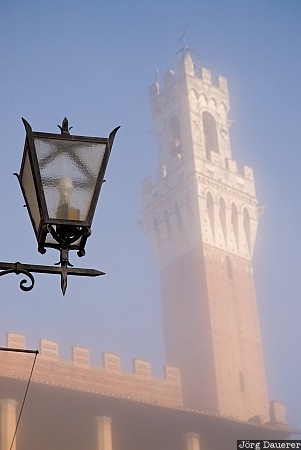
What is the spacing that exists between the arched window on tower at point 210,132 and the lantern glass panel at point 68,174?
102 ft

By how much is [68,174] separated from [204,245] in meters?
27.3

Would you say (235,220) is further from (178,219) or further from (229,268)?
(229,268)

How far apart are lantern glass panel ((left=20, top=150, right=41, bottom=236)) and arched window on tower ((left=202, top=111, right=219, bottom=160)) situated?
30902 millimetres

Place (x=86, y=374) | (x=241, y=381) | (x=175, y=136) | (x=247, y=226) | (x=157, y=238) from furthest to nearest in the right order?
(x=175, y=136), (x=247, y=226), (x=157, y=238), (x=241, y=381), (x=86, y=374)

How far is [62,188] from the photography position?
2744mm

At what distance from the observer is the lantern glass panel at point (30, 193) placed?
9.07ft

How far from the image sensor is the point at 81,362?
20828 millimetres

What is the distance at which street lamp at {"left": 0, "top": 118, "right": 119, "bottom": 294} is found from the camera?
2.73 metres

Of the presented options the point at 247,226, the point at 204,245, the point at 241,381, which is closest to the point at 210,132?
the point at 247,226

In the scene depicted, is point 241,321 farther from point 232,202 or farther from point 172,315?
point 232,202

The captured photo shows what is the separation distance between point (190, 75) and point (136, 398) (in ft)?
52.1

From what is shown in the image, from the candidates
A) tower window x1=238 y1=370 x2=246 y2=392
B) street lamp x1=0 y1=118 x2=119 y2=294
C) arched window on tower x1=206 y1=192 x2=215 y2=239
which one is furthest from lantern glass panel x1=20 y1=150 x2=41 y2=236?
arched window on tower x1=206 y1=192 x2=215 y2=239

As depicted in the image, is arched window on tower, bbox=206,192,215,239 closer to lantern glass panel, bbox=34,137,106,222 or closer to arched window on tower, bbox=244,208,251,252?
arched window on tower, bbox=244,208,251,252

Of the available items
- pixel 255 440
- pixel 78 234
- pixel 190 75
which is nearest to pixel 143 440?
pixel 255 440
